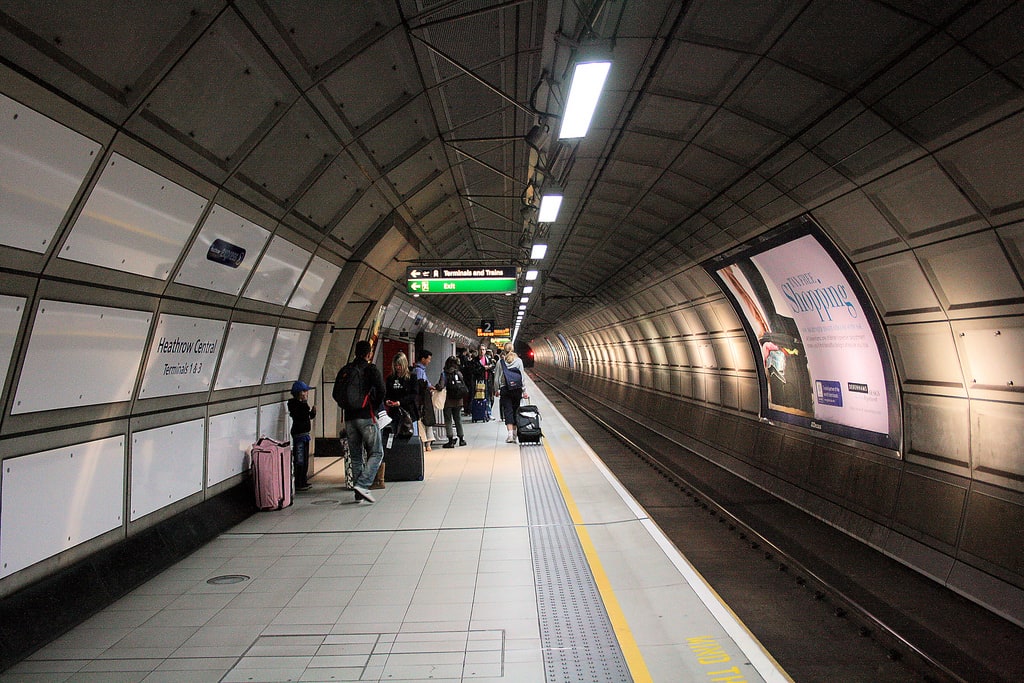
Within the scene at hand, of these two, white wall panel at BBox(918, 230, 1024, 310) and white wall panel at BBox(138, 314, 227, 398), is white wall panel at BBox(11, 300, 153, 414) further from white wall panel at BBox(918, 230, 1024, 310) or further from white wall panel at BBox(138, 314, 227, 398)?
white wall panel at BBox(918, 230, 1024, 310)

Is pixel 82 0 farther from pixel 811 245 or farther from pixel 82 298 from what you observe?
pixel 811 245

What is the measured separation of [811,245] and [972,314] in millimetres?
2391

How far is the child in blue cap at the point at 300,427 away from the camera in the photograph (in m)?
8.93

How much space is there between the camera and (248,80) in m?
4.61

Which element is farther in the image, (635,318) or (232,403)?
(635,318)

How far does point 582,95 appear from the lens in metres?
5.25

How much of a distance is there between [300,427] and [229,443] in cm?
167

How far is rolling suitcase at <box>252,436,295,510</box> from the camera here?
7777 mm

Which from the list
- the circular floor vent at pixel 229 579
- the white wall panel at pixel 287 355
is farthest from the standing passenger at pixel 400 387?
the circular floor vent at pixel 229 579

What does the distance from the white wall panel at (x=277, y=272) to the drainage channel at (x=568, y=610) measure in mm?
4121

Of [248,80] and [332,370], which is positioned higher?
[248,80]

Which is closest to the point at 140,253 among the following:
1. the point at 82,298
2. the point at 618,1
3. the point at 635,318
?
the point at 82,298

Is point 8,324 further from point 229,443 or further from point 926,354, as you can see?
point 926,354

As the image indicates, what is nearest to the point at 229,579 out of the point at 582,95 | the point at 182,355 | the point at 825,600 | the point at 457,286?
the point at 182,355
